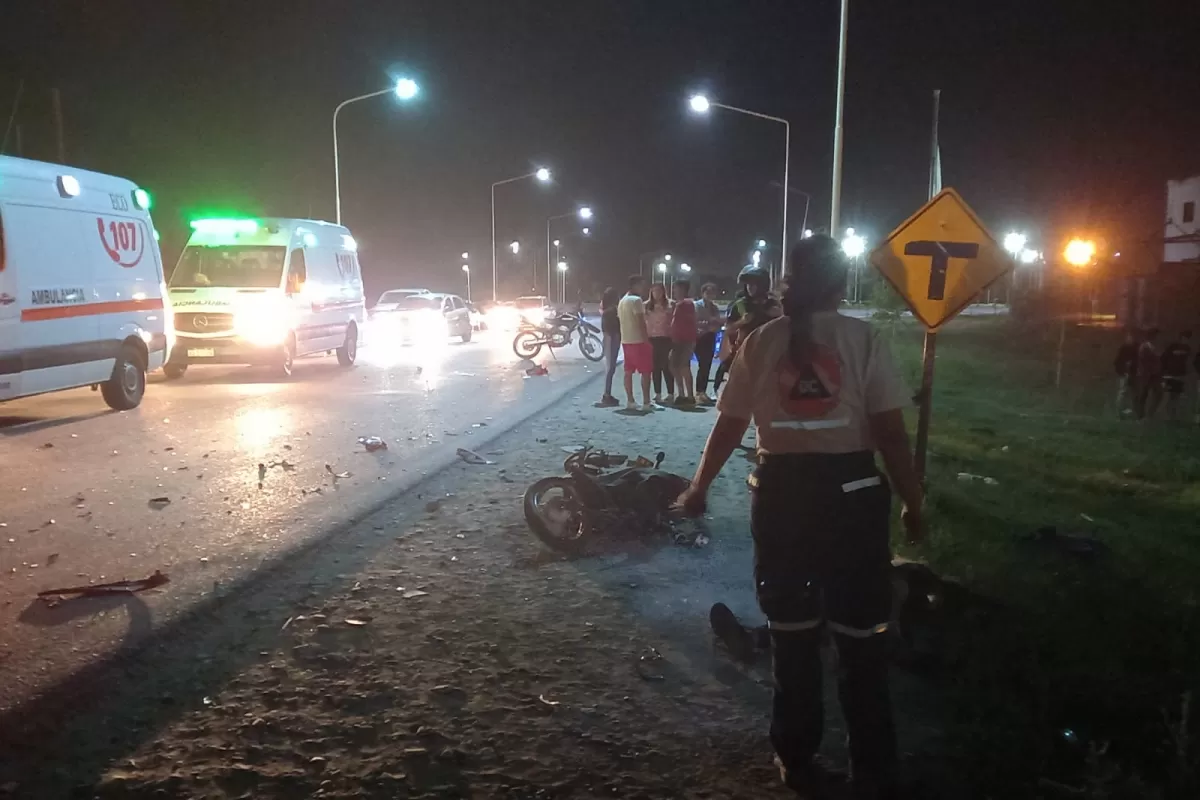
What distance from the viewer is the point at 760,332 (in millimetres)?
3516

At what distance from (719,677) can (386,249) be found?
85508 millimetres

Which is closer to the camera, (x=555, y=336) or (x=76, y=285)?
(x=76, y=285)

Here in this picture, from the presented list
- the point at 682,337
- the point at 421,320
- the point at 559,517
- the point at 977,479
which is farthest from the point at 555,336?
the point at 559,517

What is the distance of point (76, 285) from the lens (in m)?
Answer: 12.1

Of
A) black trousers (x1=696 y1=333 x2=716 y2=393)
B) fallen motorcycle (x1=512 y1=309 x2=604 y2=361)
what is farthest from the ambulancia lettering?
fallen motorcycle (x1=512 y1=309 x2=604 y2=361)

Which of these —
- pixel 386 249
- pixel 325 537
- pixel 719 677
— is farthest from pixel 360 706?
pixel 386 249

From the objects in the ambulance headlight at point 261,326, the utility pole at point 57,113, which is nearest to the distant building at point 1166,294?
the ambulance headlight at point 261,326

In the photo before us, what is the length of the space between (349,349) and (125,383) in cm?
817

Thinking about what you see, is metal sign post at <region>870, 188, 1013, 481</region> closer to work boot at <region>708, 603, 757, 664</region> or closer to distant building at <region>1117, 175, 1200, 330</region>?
work boot at <region>708, 603, 757, 664</region>

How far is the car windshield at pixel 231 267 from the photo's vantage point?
17.8 meters

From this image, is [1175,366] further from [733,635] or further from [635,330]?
[733,635]

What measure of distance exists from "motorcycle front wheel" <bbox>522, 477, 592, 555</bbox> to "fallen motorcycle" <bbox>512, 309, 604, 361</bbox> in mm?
16042

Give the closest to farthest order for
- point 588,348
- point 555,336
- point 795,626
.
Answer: point 795,626 → point 588,348 → point 555,336

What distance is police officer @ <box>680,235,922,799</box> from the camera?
3275 millimetres
